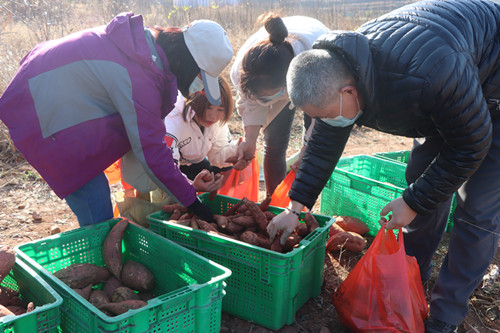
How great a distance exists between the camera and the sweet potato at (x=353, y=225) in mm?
2932

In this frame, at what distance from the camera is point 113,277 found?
2.16 metres

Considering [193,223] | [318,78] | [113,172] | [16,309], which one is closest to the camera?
[318,78]

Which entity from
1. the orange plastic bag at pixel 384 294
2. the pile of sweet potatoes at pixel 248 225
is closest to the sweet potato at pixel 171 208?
the pile of sweet potatoes at pixel 248 225

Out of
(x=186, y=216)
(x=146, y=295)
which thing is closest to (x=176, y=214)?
(x=186, y=216)

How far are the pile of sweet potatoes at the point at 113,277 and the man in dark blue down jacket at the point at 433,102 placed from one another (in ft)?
3.25

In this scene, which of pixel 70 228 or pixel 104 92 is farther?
pixel 70 228

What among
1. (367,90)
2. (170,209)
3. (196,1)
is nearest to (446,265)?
(367,90)

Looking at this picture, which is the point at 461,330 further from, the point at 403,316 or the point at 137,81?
the point at 137,81

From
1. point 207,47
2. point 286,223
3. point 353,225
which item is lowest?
point 353,225

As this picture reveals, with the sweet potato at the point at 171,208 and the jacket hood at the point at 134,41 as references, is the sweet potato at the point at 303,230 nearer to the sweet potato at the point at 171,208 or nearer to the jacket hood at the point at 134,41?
the sweet potato at the point at 171,208

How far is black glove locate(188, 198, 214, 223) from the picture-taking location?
7.34 feet

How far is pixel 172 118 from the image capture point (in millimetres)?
2783

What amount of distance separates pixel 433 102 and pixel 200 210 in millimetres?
1320

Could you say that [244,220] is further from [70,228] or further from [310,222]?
[70,228]
